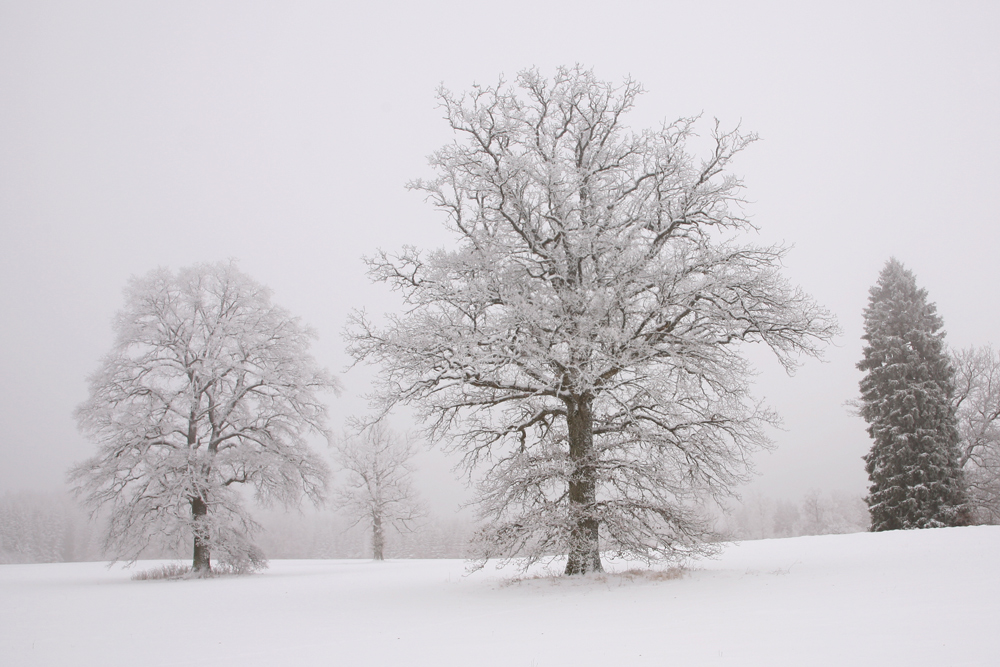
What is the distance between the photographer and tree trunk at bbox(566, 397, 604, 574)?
34.4 ft

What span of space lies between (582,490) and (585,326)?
326 cm

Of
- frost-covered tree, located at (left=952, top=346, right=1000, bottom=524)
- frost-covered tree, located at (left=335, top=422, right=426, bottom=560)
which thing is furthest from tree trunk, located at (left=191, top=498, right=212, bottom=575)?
frost-covered tree, located at (left=952, top=346, right=1000, bottom=524)

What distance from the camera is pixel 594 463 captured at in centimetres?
1052

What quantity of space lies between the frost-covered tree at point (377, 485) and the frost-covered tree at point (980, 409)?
1086 inches

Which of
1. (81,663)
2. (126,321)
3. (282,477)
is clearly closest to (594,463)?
(81,663)

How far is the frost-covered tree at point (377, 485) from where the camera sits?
32.7 meters

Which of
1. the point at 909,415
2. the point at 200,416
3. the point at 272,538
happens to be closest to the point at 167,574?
the point at 200,416

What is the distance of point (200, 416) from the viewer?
19.1 meters

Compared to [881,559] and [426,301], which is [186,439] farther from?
[881,559]

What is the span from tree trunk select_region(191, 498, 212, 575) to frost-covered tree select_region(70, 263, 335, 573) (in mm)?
33

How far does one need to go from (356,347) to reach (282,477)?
982 centimetres

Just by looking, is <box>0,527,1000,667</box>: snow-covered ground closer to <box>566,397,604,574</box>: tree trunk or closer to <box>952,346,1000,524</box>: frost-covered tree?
<box>566,397,604,574</box>: tree trunk

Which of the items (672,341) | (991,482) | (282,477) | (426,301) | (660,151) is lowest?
(991,482)

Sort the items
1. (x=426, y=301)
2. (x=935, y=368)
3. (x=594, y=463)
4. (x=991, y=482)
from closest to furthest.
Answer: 1. (x=594, y=463)
2. (x=426, y=301)
3. (x=935, y=368)
4. (x=991, y=482)
